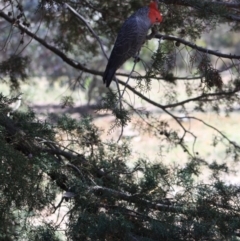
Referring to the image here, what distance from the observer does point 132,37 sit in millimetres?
2783

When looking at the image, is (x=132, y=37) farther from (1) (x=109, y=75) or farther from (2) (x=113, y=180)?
(2) (x=113, y=180)

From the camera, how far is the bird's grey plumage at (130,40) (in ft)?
9.11

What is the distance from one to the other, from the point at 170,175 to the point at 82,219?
72 cm

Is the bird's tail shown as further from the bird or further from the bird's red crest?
the bird's red crest

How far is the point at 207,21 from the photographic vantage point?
3.07 meters

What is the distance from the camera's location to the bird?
278 centimetres

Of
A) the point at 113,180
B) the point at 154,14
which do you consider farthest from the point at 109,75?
the point at 113,180

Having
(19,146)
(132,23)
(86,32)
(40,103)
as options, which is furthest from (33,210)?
(40,103)

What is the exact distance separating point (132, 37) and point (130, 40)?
2 cm

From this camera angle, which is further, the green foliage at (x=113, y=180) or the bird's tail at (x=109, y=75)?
the bird's tail at (x=109, y=75)

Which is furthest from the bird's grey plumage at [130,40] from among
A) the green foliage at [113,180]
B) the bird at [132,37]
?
the green foliage at [113,180]

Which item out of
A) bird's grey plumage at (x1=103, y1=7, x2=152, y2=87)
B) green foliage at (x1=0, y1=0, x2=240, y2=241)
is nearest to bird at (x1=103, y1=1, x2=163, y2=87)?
bird's grey plumage at (x1=103, y1=7, x2=152, y2=87)

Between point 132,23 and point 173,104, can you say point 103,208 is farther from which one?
point 173,104

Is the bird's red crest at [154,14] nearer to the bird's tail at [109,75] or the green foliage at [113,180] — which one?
the green foliage at [113,180]
